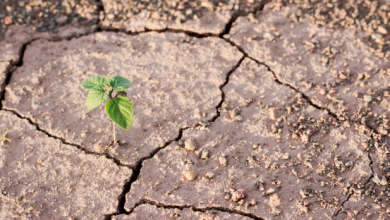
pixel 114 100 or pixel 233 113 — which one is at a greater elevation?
pixel 114 100

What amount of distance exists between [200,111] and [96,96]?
978 mm

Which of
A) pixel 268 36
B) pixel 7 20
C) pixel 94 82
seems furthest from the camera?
pixel 7 20

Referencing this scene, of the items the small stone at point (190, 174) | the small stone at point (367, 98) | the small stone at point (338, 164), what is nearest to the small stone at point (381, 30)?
the small stone at point (367, 98)

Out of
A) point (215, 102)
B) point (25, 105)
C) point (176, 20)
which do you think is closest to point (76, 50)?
point (25, 105)

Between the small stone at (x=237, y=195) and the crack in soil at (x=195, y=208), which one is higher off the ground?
the small stone at (x=237, y=195)

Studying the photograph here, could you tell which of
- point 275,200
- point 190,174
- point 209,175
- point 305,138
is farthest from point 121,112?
point 305,138

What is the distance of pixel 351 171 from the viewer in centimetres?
280

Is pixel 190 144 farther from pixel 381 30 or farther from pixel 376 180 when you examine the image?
pixel 381 30

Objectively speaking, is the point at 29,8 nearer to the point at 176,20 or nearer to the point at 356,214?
the point at 176,20

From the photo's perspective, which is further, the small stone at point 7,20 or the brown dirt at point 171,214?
the small stone at point 7,20

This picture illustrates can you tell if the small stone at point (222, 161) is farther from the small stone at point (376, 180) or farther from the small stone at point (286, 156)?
the small stone at point (376, 180)

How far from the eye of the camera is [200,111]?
3205 mm

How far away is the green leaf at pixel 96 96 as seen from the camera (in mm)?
2531

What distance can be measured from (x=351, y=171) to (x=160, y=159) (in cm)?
147
